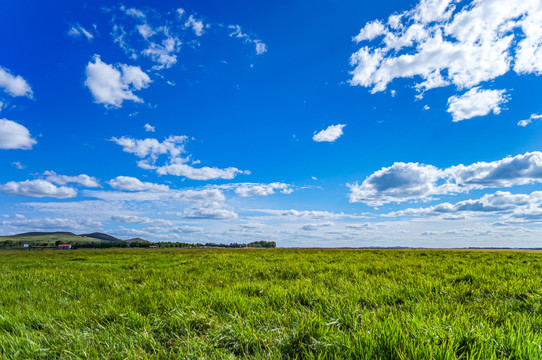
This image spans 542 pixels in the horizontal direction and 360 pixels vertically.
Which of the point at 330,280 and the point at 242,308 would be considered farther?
the point at 330,280

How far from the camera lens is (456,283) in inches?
274

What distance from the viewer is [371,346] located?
2.78 meters

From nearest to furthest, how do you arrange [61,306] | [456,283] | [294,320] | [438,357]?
[438,357] → [294,320] → [61,306] → [456,283]

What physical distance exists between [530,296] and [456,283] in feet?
5.88

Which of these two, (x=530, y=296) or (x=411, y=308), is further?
(x=530, y=296)

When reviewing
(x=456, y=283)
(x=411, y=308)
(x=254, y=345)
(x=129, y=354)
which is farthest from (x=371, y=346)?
(x=456, y=283)

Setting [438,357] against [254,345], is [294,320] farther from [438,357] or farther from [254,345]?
[438,357]

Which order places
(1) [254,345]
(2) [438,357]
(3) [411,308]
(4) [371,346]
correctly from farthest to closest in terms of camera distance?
(3) [411,308] → (1) [254,345] → (4) [371,346] → (2) [438,357]

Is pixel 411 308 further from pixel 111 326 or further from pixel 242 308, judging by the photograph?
pixel 111 326

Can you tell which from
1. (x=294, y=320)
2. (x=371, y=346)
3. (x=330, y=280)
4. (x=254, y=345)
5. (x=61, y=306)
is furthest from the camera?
(x=330, y=280)

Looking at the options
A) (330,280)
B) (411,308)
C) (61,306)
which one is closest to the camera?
(411,308)

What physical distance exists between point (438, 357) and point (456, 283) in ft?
18.1

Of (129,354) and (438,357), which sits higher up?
(438,357)

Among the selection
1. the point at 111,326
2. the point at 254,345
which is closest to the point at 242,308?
the point at 254,345
